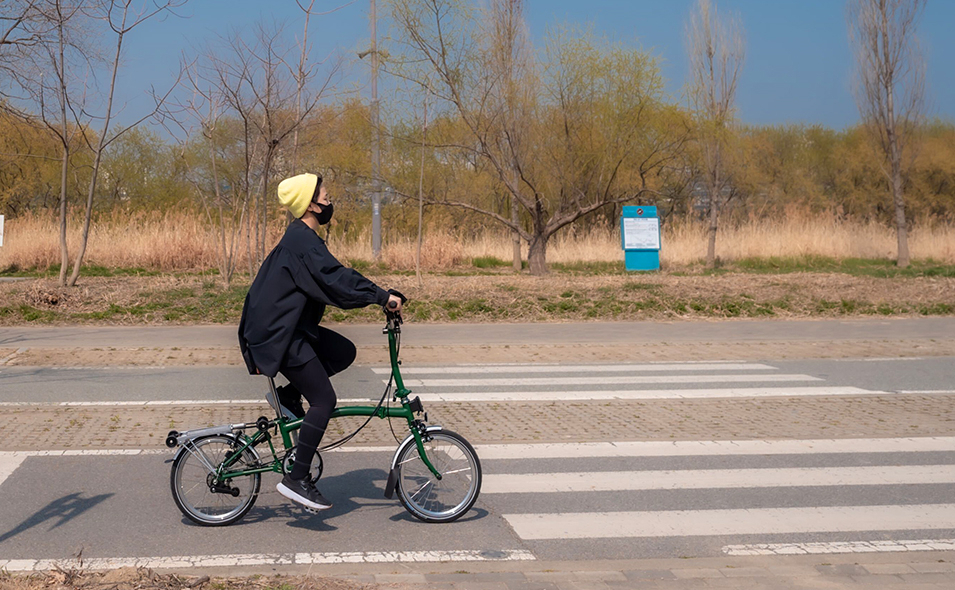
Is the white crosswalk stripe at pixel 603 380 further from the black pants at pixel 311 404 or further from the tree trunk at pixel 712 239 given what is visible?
the tree trunk at pixel 712 239

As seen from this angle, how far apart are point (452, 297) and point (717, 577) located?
40.5 ft

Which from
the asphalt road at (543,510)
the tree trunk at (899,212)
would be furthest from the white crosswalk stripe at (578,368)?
the tree trunk at (899,212)

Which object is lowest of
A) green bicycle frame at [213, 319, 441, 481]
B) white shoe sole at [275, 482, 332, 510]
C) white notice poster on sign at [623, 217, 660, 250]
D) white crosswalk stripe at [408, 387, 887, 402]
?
white crosswalk stripe at [408, 387, 887, 402]

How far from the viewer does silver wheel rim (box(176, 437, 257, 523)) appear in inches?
204

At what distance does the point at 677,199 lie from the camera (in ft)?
145

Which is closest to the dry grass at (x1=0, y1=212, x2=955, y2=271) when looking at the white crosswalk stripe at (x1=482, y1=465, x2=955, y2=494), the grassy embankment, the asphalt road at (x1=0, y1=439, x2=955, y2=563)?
the grassy embankment

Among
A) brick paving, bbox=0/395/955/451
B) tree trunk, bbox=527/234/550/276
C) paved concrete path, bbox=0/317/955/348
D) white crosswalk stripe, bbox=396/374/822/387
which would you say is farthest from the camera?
tree trunk, bbox=527/234/550/276

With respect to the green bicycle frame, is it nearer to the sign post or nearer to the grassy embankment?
the grassy embankment

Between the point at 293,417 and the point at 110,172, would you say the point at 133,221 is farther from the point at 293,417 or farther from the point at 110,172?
the point at 293,417

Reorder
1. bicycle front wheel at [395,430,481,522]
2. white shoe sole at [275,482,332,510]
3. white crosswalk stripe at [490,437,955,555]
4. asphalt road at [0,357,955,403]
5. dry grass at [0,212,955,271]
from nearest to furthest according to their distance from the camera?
white shoe sole at [275,482,332,510]
white crosswalk stripe at [490,437,955,555]
bicycle front wheel at [395,430,481,522]
asphalt road at [0,357,955,403]
dry grass at [0,212,955,271]

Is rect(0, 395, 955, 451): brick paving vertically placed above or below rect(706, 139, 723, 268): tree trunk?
below

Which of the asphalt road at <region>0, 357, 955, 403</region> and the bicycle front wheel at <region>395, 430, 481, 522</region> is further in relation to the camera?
the asphalt road at <region>0, 357, 955, 403</region>

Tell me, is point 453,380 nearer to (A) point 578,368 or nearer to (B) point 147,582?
(A) point 578,368

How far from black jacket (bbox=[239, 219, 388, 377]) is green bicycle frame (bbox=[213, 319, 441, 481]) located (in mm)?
365
